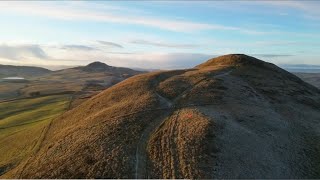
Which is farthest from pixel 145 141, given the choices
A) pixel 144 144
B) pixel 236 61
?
pixel 236 61

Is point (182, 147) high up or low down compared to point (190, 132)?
down

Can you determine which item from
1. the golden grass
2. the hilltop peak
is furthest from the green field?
the hilltop peak

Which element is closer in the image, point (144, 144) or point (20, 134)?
point (144, 144)

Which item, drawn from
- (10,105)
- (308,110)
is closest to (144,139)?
(308,110)

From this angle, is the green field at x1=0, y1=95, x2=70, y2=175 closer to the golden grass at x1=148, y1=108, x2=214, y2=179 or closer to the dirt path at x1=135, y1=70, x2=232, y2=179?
the dirt path at x1=135, y1=70, x2=232, y2=179

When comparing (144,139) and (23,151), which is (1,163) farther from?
(144,139)

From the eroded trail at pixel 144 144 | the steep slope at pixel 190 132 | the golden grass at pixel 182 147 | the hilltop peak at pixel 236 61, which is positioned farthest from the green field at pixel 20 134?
the hilltop peak at pixel 236 61

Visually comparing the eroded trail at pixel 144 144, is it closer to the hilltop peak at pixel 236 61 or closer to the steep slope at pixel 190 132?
the steep slope at pixel 190 132

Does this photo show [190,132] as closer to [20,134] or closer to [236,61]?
[236,61]
